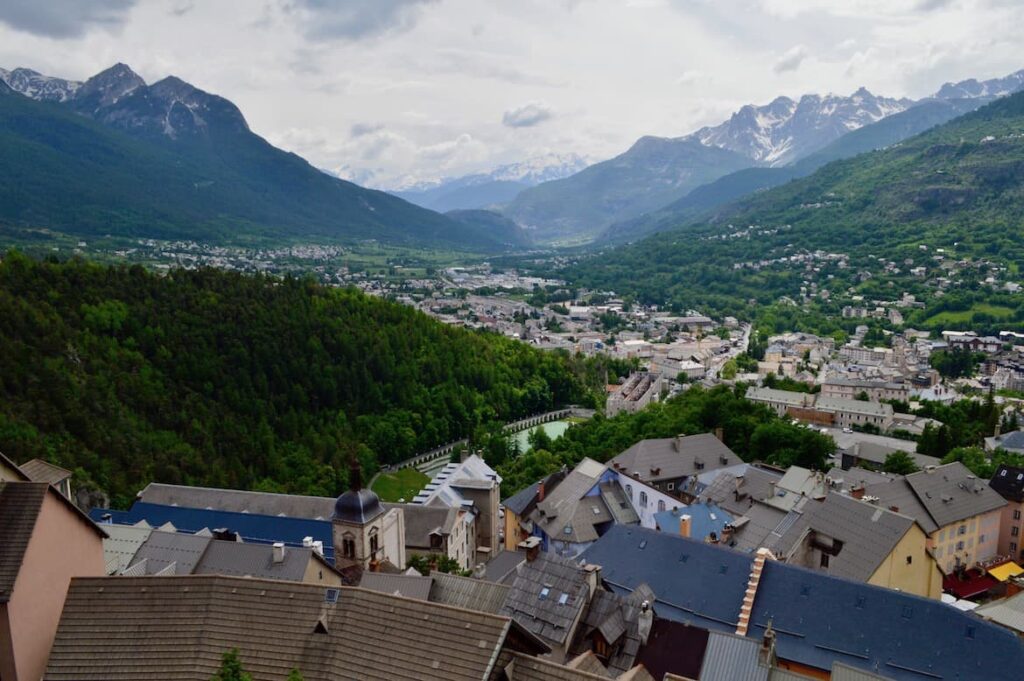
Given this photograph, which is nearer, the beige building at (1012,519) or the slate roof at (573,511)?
the slate roof at (573,511)

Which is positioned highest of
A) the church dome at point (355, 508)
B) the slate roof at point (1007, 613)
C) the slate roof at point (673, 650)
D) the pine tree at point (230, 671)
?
the pine tree at point (230, 671)

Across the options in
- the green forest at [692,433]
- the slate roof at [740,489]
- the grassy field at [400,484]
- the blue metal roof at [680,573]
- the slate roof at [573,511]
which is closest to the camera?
the blue metal roof at [680,573]

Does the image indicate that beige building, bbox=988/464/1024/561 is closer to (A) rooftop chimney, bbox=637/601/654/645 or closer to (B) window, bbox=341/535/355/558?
(A) rooftop chimney, bbox=637/601/654/645

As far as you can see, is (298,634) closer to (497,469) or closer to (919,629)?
(919,629)

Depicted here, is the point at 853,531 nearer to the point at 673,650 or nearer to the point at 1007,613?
the point at 1007,613

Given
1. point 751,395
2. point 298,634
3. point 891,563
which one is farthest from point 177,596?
point 751,395

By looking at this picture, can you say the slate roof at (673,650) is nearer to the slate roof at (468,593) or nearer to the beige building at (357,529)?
the slate roof at (468,593)

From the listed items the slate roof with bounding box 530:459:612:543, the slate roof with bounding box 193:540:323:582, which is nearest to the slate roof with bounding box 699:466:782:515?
the slate roof with bounding box 530:459:612:543

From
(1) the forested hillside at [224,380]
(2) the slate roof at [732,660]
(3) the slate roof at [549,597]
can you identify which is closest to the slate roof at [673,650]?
(2) the slate roof at [732,660]
